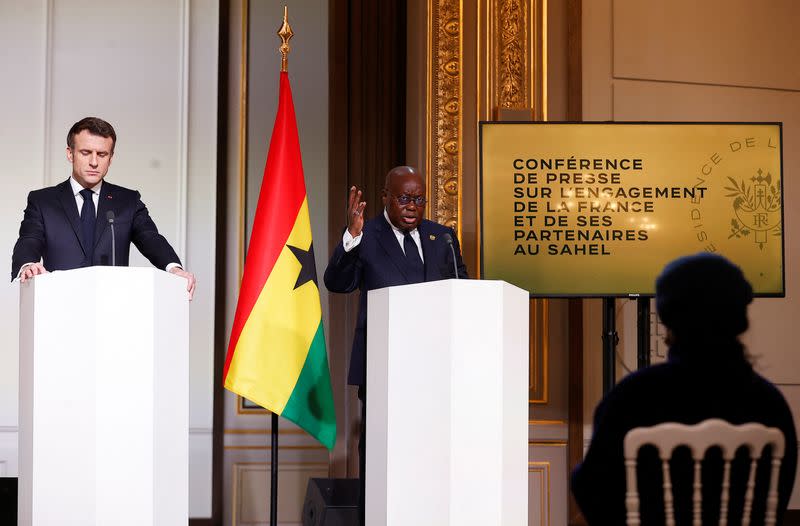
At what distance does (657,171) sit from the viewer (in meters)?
4.39

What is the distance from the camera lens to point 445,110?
192 inches

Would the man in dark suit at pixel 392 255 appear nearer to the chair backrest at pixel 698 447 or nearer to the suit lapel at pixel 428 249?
the suit lapel at pixel 428 249

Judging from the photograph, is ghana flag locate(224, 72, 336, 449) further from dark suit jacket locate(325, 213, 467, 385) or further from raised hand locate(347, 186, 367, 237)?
raised hand locate(347, 186, 367, 237)

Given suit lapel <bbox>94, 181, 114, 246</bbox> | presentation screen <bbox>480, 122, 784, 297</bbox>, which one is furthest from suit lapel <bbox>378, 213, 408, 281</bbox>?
suit lapel <bbox>94, 181, 114, 246</bbox>

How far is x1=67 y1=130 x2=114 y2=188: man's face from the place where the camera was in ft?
11.3

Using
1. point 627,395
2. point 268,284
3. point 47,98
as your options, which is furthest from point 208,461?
point 627,395

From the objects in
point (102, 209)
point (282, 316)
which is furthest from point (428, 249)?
point (102, 209)

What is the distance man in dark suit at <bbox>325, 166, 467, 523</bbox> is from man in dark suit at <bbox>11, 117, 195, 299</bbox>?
0.59 metres

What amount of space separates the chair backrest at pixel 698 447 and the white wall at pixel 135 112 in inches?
135

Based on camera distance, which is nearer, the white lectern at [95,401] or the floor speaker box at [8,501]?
the white lectern at [95,401]

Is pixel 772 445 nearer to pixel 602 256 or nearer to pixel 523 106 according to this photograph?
pixel 602 256

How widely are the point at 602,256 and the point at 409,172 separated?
110cm

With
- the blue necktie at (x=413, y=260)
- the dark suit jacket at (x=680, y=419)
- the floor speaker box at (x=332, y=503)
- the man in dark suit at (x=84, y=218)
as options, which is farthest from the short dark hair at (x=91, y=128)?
the dark suit jacket at (x=680, y=419)

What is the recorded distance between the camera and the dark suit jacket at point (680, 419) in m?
1.85
